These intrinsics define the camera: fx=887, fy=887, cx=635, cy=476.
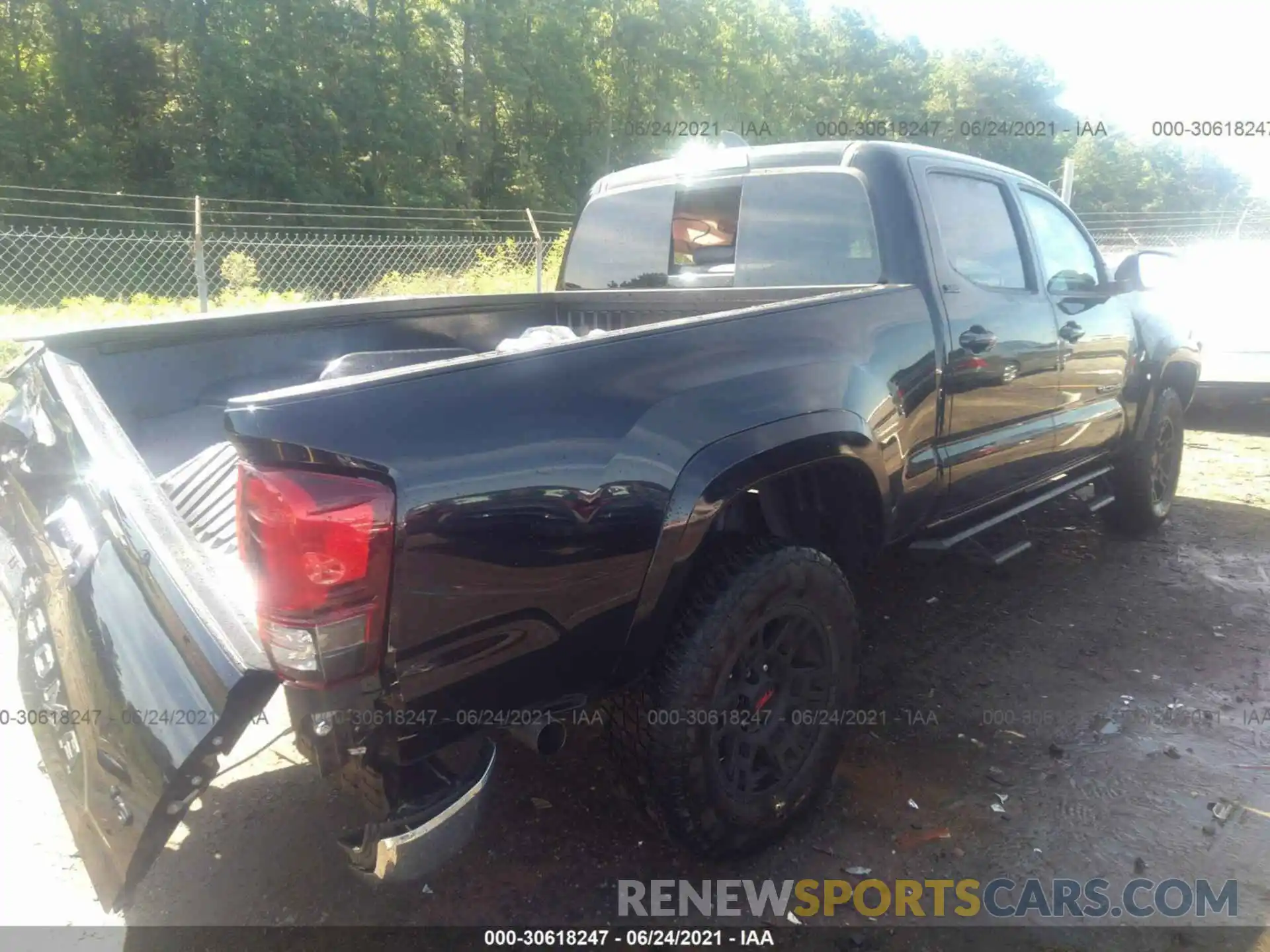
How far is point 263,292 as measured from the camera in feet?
43.0

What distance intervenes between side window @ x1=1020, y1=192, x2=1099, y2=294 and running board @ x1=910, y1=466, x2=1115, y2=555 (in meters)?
0.89

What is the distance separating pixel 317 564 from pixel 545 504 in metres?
0.46

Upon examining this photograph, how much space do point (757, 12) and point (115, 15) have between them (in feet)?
84.1

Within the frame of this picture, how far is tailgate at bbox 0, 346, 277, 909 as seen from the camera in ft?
4.96

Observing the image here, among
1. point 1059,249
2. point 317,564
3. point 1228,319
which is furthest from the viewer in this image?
point 1228,319

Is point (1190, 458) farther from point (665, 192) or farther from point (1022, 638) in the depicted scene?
point (665, 192)

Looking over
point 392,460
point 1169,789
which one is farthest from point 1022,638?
point 392,460

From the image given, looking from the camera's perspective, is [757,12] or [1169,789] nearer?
[1169,789]

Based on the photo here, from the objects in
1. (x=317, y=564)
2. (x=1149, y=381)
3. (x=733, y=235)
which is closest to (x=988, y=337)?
(x=733, y=235)

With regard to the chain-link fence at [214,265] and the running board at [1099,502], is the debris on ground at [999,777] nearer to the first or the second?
the running board at [1099,502]

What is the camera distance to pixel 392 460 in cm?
154

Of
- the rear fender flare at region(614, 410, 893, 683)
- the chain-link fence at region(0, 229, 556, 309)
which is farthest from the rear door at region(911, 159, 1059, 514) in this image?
the chain-link fence at region(0, 229, 556, 309)

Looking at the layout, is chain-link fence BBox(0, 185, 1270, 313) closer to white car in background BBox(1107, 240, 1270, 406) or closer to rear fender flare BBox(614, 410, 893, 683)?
white car in background BBox(1107, 240, 1270, 406)

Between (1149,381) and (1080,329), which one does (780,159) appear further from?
(1149,381)
